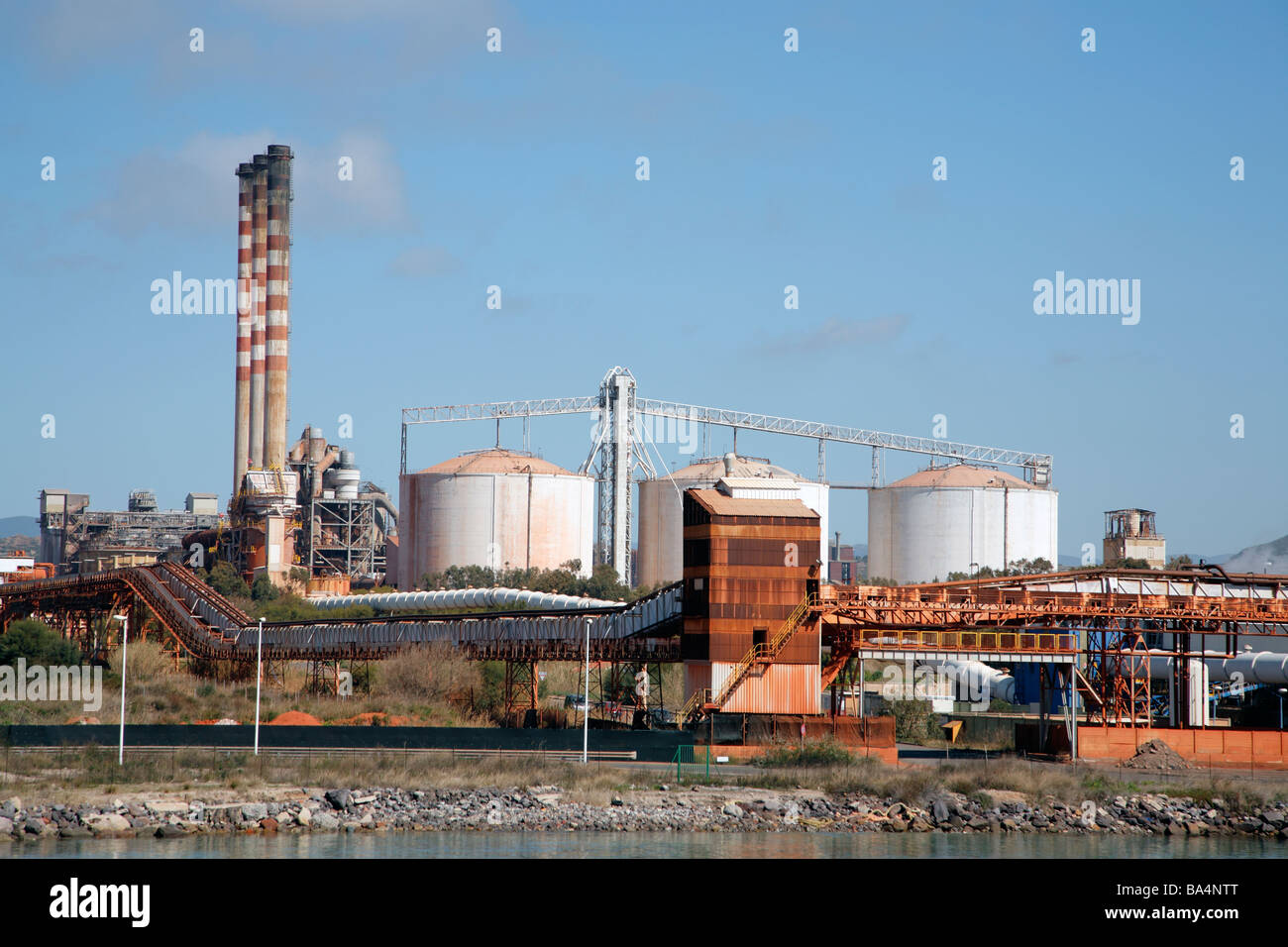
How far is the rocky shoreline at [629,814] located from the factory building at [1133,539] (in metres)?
75.9

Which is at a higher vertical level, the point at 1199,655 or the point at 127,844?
the point at 1199,655

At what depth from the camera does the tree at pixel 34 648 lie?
233 ft

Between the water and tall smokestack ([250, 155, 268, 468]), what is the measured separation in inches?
3894

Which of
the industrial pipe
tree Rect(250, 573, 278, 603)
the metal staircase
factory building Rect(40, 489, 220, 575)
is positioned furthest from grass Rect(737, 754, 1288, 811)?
factory building Rect(40, 489, 220, 575)

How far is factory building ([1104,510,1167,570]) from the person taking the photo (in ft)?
377

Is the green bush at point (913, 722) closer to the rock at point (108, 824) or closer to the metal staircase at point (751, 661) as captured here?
the metal staircase at point (751, 661)

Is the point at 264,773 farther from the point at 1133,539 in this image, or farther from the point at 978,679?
the point at 1133,539

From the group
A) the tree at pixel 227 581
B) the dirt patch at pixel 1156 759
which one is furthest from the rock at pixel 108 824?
the tree at pixel 227 581

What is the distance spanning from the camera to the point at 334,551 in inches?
4902

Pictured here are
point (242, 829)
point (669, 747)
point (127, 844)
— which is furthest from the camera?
point (669, 747)

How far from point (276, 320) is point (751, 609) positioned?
3422 inches
